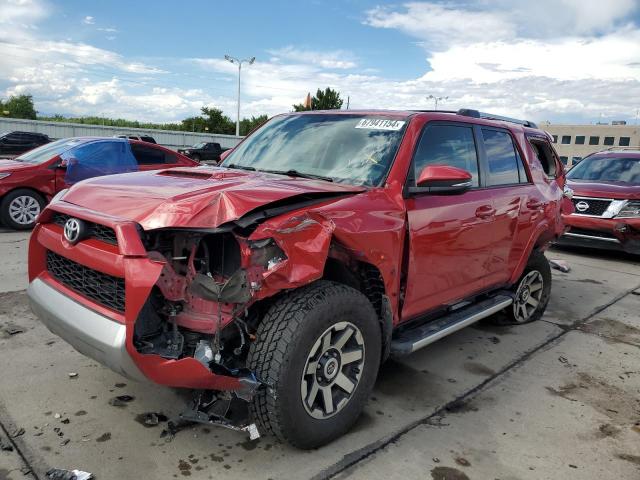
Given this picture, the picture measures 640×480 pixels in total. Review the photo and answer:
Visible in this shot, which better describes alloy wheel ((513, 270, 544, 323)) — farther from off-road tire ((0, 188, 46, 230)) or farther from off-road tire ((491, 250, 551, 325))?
off-road tire ((0, 188, 46, 230))

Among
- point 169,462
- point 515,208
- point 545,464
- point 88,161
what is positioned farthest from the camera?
point 88,161

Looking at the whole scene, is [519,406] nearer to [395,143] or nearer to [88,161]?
[395,143]

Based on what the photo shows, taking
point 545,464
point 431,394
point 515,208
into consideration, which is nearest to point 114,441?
point 431,394

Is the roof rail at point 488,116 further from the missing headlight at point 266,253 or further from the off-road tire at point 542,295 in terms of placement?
the missing headlight at point 266,253

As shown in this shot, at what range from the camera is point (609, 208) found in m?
8.34

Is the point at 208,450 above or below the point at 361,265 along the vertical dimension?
below

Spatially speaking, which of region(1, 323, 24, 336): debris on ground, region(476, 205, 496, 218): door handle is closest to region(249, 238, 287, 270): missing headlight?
region(476, 205, 496, 218): door handle

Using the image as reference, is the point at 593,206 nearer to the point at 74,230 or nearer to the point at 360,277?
the point at 360,277

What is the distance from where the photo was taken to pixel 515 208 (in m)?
4.32

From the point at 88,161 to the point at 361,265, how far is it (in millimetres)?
7106

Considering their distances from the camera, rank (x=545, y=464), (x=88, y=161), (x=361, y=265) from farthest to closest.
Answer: (x=88, y=161) < (x=361, y=265) < (x=545, y=464)

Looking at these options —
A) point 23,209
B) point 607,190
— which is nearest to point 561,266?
point 607,190

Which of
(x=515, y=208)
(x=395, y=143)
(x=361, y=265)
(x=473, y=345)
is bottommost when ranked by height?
(x=473, y=345)

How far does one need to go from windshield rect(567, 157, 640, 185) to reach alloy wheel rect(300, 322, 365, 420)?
8020 millimetres
